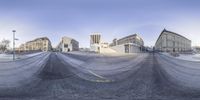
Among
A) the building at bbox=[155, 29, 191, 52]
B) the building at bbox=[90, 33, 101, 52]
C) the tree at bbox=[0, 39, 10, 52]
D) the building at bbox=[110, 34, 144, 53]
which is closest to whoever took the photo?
the building at bbox=[155, 29, 191, 52]

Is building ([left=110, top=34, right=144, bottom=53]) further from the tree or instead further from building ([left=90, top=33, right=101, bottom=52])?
the tree

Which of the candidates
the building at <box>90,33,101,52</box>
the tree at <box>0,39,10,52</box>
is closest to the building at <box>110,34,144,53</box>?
the building at <box>90,33,101,52</box>

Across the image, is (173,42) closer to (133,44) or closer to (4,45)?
(133,44)

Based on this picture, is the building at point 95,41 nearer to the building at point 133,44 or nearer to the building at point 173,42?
the building at point 133,44

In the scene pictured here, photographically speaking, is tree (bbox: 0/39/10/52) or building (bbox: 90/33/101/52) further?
tree (bbox: 0/39/10/52)

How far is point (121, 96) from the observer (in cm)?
1150

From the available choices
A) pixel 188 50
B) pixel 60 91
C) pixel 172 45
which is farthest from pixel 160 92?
pixel 188 50

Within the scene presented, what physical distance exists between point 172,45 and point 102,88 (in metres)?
62.8

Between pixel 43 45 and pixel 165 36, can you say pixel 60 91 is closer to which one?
pixel 165 36

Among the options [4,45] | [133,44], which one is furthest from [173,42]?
[4,45]

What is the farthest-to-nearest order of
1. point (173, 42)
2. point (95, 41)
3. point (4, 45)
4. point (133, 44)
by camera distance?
point (4, 45)
point (95, 41)
point (133, 44)
point (173, 42)

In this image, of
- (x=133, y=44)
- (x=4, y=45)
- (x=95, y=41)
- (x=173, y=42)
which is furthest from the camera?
(x=4, y=45)

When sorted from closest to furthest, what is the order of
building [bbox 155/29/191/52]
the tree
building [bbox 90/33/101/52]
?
building [bbox 155/29/191/52]
building [bbox 90/33/101/52]
the tree

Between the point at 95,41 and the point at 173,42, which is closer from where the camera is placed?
the point at 173,42
